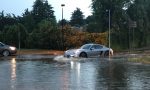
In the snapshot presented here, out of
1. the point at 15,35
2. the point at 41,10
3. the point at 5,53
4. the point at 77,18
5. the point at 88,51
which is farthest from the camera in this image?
the point at 77,18

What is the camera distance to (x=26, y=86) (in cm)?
1723

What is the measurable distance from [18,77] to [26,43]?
43.0 metres

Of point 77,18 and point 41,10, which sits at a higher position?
point 77,18

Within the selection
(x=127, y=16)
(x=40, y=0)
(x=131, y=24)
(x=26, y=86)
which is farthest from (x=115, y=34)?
(x=26, y=86)

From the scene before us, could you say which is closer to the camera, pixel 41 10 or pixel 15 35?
pixel 15 35

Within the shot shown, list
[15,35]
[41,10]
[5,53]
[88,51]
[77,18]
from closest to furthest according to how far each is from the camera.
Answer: [88,51] < [5,53] < [15,35] < [41,10] < [77,18]

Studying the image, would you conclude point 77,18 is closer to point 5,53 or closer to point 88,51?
point 5,53

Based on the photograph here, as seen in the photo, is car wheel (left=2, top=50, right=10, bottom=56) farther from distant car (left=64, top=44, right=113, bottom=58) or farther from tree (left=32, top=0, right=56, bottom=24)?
tree (left=32, top=0, right=56, bottom=24)

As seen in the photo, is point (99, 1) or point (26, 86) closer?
point (26, 86)

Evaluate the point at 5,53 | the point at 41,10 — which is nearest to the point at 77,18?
the point at 41,10

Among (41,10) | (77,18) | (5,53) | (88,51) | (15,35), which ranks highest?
(77,18)

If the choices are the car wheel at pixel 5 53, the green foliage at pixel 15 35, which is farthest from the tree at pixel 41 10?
the car wheel at pixel 5 53

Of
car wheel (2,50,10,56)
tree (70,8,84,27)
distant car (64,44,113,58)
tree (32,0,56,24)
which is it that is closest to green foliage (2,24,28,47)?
car wheel (2,50,10,56)

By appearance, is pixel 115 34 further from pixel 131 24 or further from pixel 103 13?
pixel 131 24
